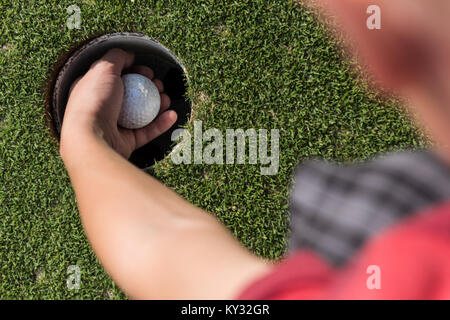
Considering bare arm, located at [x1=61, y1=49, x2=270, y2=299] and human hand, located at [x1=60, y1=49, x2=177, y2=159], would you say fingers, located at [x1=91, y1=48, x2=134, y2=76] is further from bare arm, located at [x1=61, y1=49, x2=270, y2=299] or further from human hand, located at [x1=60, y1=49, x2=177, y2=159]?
bare arm, located at [x1=61, y1=49, x2=270, y2=299]

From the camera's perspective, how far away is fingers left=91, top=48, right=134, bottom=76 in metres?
2.04

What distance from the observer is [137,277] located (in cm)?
93

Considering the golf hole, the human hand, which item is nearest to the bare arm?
the human hand

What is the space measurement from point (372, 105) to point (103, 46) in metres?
1.40

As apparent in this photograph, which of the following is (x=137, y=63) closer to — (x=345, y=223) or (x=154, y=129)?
(x=154, y=129)

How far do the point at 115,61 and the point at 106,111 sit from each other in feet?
1.36

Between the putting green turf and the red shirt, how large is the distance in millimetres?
1461

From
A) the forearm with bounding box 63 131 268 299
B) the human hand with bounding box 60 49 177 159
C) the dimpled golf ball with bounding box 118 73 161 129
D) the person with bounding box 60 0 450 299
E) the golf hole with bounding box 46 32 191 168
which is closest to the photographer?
the person with bounding box 60 0 450 299

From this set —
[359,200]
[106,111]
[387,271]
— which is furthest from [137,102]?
[387,271]

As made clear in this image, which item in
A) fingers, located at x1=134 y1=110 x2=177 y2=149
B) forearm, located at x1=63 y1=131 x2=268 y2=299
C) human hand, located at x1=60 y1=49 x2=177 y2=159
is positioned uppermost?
human hand, located at x1=60 y1=49 x2=177 y2=159

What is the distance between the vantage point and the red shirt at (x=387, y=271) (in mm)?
517

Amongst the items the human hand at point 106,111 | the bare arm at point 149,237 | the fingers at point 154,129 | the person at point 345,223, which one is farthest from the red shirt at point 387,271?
the fingers at point 154,129

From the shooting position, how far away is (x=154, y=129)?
214 centimetres
